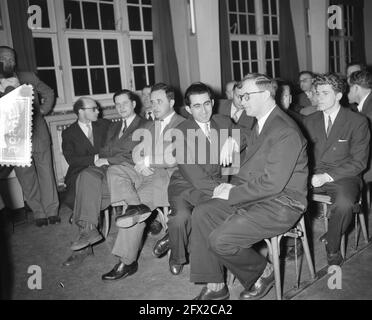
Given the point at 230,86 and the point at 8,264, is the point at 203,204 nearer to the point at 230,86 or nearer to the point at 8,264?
the point at 8,264

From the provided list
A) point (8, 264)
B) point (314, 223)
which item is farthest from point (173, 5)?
point (8, 264)

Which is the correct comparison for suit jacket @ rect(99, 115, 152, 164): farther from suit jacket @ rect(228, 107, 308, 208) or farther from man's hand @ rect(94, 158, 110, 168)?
suit jacket @ rect(228, 107, 308, 208)

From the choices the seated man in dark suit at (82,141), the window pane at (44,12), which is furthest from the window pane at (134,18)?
the seated man in dark suit at (82,141)

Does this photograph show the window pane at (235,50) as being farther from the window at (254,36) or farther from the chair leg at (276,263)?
the chair leg at (276,263)

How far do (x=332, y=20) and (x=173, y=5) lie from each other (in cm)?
471

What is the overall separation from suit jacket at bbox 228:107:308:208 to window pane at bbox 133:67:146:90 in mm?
3874

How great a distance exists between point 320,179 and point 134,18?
4.23 meters

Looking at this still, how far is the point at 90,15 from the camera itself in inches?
200

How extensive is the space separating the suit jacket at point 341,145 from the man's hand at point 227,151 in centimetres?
70

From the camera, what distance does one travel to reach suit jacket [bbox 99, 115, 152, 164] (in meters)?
3.15

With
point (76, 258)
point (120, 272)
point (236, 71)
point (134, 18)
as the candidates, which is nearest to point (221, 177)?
point (120, 272)

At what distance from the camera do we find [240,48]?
7008 millimetres

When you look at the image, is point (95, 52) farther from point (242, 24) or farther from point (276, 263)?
point (276, 263)

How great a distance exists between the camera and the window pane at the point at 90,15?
502 cm
